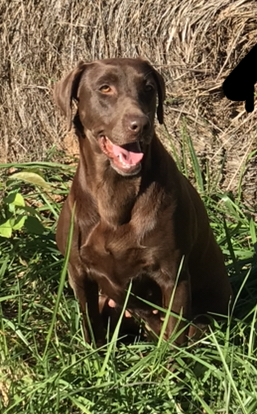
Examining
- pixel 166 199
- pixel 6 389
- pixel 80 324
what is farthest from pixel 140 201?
pixel 6 389

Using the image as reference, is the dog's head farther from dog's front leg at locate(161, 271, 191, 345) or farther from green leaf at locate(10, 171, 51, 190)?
green leaf at locate(10, 171, 51, 190)

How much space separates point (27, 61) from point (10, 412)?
2542mm

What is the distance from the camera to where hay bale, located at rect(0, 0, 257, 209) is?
5.20 metres

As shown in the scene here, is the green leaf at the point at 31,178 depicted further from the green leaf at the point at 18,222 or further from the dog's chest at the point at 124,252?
the dog's chest at the point at 124,252

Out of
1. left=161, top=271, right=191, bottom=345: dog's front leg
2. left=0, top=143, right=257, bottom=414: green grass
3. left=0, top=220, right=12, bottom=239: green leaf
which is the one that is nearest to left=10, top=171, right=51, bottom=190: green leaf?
left=0, top=143, right=257, bottom=414: green grass

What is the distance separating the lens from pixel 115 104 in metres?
3.61

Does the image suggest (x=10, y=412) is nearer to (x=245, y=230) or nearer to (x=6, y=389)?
(x=6, y=389)

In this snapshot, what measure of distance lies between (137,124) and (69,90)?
459 mm

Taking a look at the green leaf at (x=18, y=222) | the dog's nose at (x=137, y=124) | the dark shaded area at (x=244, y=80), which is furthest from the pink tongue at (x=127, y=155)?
the green leaf at (x=18, y=222)

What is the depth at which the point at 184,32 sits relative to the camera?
17.4 feet

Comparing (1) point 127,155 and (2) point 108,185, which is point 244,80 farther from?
(2) point 108,185

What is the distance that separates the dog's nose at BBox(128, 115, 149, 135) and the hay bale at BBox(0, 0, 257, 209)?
1.89 metres

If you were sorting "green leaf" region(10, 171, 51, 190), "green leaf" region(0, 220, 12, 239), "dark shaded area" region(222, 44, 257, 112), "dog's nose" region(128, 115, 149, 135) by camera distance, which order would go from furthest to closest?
1. "green leaf" region(10, 171, 51, 190)
2. "green leaf" region(0, 220, 12, 239)
3. "dog's nose" region(128, 115, 149, 135)
4. "dark shaded area" region(222, 44, 257, 112)

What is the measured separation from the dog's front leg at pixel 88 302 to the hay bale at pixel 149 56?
1.75m
